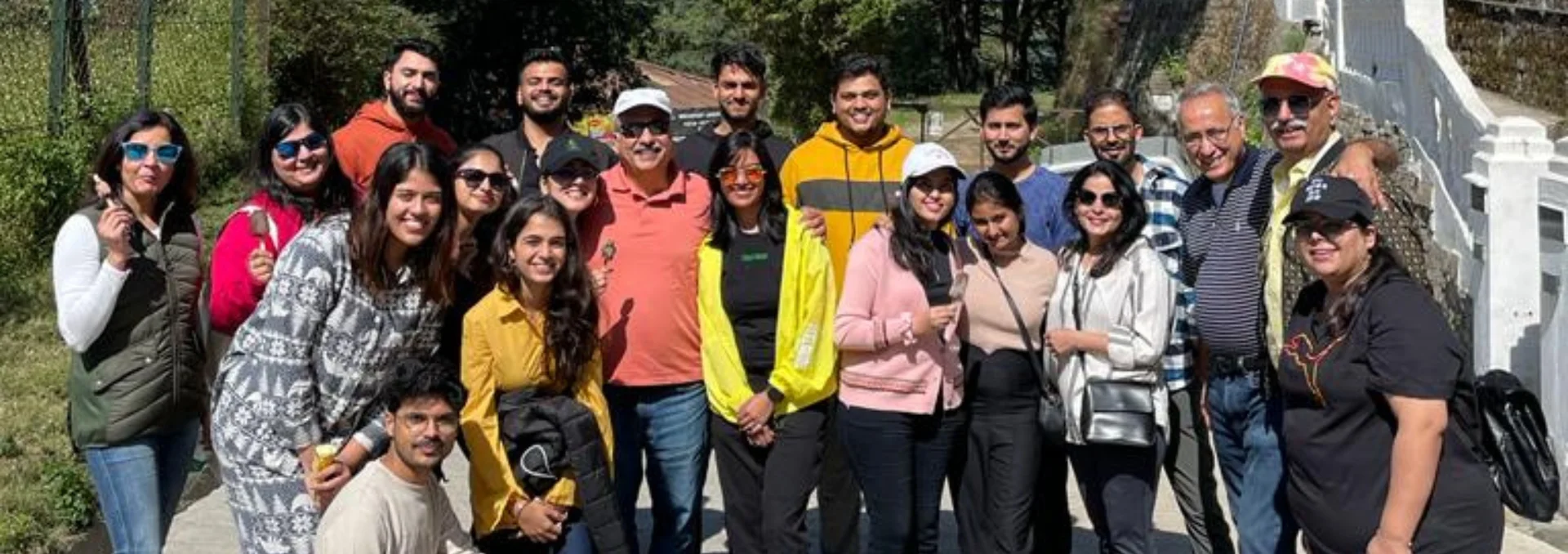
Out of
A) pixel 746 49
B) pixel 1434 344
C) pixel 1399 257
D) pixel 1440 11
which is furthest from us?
pixel 1440 11

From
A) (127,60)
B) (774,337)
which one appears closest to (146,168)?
(774,337)

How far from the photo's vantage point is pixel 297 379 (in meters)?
4.11

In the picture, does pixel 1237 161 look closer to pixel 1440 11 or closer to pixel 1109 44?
pixel 1440 11

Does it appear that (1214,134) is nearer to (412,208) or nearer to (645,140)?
(645,140)

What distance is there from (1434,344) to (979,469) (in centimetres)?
191

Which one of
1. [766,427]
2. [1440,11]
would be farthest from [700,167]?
[1440,11]

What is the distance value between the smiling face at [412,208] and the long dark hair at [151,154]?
885 millimetres

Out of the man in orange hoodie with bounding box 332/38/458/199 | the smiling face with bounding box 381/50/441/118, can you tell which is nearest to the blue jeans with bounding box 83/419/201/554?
the man in orange hoodie with bounding box 332/38/458/199

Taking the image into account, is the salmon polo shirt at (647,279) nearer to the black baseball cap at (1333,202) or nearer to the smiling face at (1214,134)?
the smiling face at (1214,134)

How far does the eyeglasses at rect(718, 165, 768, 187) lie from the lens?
5.27 metres

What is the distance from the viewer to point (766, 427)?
5355 mm

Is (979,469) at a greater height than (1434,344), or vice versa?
(1434,344)

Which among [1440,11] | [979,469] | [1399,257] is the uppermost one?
[1440,11]

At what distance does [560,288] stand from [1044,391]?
5.39ft
